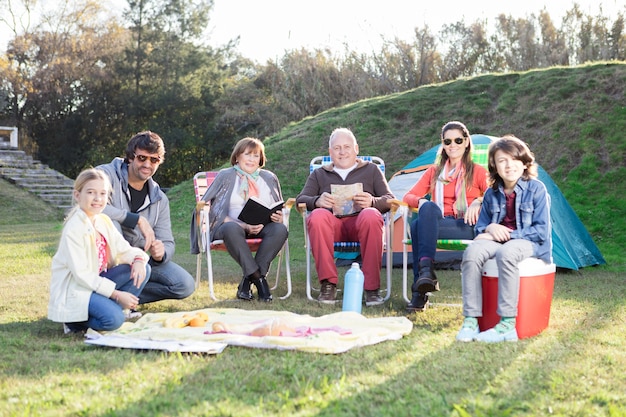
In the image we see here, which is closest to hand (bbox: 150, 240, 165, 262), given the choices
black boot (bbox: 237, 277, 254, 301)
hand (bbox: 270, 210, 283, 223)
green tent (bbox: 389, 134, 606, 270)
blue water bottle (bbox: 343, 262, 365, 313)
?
black boot (bbox: 237, 277, 254, 301)

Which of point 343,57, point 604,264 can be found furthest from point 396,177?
point 343,57

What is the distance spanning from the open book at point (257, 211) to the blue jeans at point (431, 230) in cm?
88

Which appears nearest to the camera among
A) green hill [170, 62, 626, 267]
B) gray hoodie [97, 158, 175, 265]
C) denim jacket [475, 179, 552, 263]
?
denim jacket [475, 179, 552, 263]

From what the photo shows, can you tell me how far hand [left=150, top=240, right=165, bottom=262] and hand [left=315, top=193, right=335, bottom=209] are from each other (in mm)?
1046

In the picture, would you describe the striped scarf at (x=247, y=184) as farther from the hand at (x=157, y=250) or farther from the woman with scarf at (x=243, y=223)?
the hand at (x=157, y=250)

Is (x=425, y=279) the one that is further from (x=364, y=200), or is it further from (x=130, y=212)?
(x=130, y=212)

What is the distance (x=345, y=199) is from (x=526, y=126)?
644 centimetres

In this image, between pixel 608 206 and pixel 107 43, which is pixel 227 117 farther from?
pixel 608 206

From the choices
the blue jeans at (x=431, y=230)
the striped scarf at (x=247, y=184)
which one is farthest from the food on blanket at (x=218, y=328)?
the striped scarf at (x=247, y=184)

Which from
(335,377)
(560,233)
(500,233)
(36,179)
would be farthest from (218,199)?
(36,179)

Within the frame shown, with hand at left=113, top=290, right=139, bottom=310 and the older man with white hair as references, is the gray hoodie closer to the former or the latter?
hand at left=113, top=290, right=139, bottom=310

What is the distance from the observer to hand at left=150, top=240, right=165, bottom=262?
366 centimetres

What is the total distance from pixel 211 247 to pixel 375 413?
260 cm

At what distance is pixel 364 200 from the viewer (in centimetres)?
426
